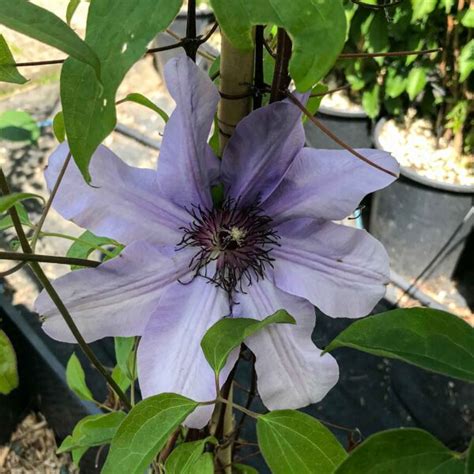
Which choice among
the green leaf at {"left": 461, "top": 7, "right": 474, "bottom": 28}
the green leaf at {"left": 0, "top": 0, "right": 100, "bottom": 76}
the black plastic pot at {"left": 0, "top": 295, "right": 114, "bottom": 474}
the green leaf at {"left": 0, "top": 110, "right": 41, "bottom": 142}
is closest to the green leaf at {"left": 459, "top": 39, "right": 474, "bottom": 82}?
the green leaf at {"left": 461, "top": 7, "right": 474, "bottom": 28}

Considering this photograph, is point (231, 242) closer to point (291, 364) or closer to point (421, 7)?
point (291, 364)

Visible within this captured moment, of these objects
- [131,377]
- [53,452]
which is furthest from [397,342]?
[53,452]

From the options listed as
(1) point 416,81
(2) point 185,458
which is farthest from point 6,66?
(1) point 416,81

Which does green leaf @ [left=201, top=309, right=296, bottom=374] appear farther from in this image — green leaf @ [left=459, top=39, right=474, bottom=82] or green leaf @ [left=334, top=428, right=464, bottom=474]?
green leaf @ [left=459, top=39, right=474, bottom=82]

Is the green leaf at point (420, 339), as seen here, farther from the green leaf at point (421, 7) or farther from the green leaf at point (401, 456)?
the green leaf at point (421, 7)

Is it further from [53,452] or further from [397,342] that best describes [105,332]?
[53,452]

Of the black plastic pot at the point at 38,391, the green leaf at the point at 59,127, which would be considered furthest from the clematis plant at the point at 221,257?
the black plastic pot at the point at 38,391
